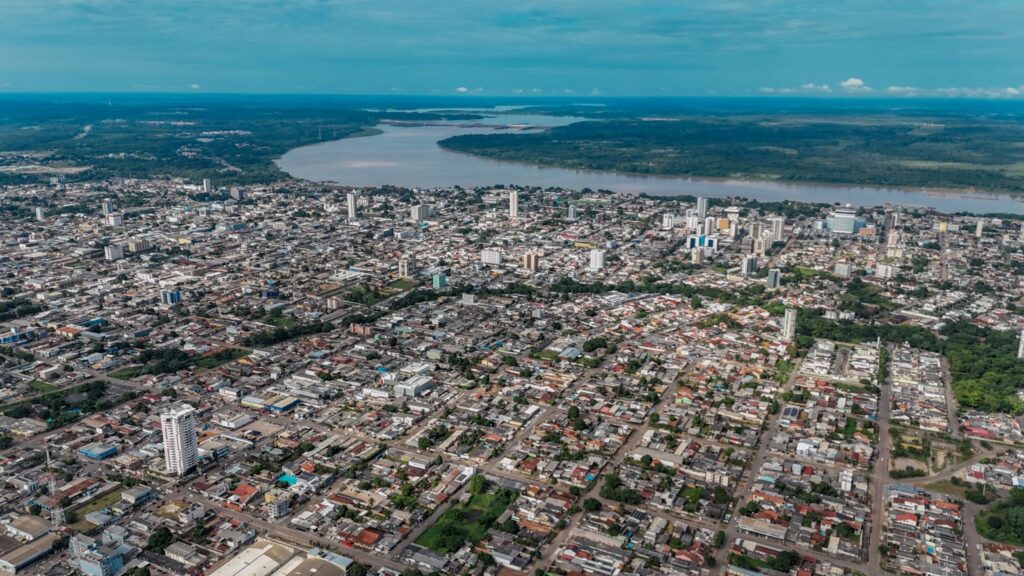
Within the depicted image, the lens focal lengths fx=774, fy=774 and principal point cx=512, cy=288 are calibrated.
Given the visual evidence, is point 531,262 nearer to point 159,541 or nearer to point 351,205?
point 351,205

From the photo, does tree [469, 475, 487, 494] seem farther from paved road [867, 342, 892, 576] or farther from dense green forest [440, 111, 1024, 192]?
dense green forest [440, 111, 1024, 192]

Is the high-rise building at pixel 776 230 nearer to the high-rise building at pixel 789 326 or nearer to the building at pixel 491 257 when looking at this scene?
the building at pixel 491 257

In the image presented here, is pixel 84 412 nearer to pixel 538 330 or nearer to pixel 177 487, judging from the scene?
pixel 177 487

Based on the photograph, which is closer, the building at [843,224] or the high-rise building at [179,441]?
the high-rise building at [179,441]

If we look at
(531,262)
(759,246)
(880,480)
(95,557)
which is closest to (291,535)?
(95,557)

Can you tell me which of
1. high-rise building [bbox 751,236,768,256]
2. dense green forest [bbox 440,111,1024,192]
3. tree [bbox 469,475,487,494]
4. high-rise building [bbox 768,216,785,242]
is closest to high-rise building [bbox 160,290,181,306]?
tree [bbox 469,475,487,494]

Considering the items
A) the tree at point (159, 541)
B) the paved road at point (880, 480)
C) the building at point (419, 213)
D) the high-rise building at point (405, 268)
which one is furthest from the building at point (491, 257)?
the tree at point (159, 541)
